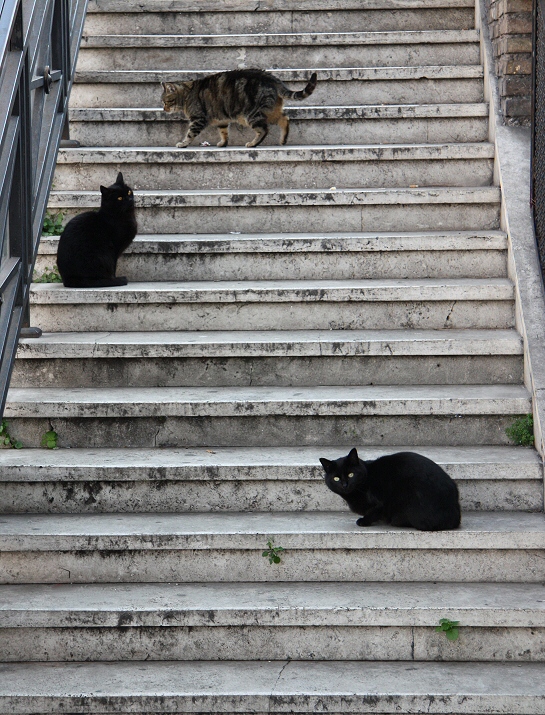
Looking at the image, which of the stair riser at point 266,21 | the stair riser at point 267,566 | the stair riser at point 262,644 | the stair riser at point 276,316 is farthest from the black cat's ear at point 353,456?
the stair riser at point 266,21

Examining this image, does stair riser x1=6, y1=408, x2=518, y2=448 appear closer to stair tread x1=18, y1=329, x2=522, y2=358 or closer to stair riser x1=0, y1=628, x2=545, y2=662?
stair tread x1=18, y1=329, x2=522, y2=358

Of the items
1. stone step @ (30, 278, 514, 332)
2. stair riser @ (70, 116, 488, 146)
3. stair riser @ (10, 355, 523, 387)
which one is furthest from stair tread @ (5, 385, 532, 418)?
stair riser @ (70, 116, 488, 146)

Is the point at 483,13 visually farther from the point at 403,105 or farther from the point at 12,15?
the point at 12,15

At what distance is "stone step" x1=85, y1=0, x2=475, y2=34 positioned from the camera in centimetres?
634

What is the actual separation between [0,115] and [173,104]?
2.35 metres

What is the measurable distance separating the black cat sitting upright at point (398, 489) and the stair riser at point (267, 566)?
0.14 m

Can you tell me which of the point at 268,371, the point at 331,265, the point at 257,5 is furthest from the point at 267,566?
the point at 257,5

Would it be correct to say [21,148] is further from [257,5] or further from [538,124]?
[257,5]

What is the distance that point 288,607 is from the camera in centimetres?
322

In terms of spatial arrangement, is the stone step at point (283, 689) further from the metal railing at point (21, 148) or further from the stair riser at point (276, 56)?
the stair riser at point (276, 56)

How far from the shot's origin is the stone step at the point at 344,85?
5.80 m

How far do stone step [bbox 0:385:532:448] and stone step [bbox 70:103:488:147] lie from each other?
7.17 ft

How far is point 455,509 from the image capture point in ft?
11.2

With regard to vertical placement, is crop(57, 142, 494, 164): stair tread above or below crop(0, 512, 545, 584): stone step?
above
